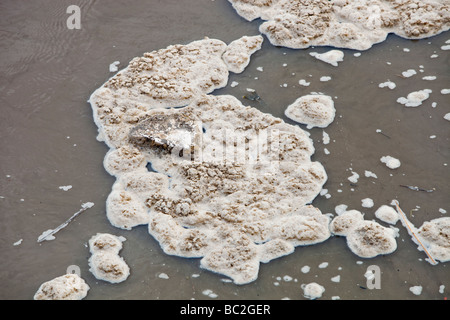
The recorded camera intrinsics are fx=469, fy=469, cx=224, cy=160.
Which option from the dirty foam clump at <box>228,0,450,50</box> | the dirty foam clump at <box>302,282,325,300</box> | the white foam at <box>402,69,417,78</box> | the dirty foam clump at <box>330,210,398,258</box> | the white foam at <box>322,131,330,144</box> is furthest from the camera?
the dirty foam clump at <box>228,0,450,50</box>

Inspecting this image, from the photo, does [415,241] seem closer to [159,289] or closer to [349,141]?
[349,141]

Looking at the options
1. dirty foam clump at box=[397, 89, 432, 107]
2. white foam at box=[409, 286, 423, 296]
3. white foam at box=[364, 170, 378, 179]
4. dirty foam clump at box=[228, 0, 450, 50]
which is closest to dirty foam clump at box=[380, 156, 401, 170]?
white foam at box=[364, 170, 378, 179]

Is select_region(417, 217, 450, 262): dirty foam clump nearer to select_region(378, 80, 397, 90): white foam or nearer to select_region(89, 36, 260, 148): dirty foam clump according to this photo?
select_region(378, 80, 397, 90): white foam

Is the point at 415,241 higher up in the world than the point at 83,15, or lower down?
lower down

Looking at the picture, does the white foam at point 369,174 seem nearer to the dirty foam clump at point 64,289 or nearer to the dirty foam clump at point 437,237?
the dirty foam clump at point 437,237

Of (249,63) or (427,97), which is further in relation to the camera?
(249,63)

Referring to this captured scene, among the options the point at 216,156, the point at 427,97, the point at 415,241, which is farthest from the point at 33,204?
the point at 427,97

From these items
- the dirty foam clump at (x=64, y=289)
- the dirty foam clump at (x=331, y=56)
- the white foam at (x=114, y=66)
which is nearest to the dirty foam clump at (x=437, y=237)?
the dirty foam clump at (x=331, y=56)
